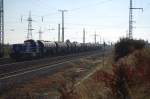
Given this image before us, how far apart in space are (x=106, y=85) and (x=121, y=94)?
1.78 metres

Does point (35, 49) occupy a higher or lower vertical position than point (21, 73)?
higher

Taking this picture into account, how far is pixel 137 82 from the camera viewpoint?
16.8 m

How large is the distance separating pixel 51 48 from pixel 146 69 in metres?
47.8

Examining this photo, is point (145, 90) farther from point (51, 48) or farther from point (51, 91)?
point (51, 48)

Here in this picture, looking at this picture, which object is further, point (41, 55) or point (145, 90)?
point (41, 55)

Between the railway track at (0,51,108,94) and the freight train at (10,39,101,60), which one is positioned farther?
the freight train at (10,39,101,60)

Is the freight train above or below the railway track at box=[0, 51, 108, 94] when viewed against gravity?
above

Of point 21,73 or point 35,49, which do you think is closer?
point 21,73

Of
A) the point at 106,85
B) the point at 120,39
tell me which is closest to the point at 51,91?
the point at 106,85

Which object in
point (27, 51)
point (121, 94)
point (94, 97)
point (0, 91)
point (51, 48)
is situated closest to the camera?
point (121, 94)

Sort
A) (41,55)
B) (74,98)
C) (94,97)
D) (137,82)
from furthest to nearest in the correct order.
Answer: (41,55) → (137,82) → (94,97) → (74,98)

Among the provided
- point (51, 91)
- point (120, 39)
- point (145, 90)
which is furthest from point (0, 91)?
point (120, 39)

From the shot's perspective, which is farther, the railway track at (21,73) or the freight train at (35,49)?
the freight train at (35,49)

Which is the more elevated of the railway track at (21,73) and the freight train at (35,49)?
the freight train at (35,49)
